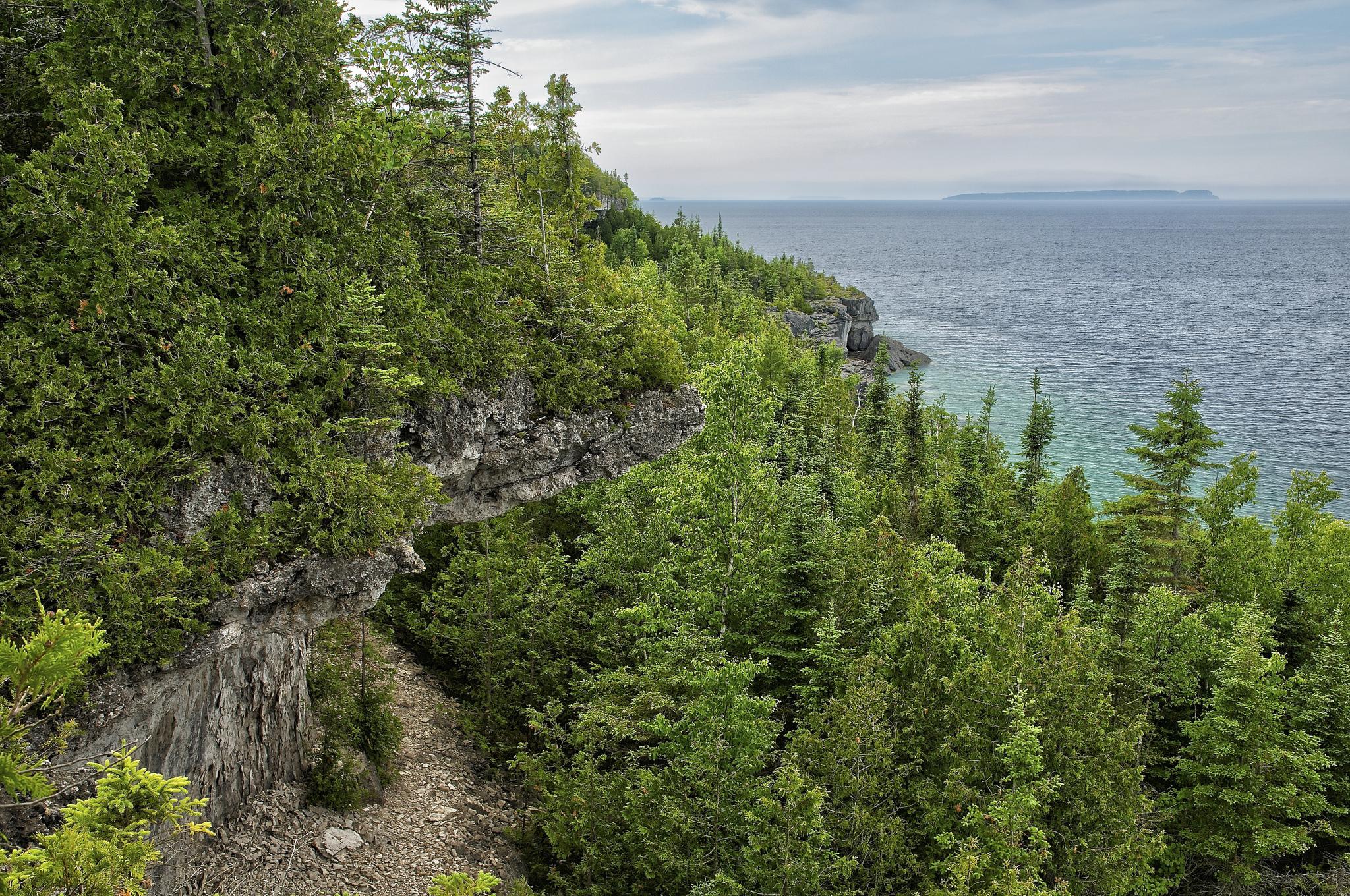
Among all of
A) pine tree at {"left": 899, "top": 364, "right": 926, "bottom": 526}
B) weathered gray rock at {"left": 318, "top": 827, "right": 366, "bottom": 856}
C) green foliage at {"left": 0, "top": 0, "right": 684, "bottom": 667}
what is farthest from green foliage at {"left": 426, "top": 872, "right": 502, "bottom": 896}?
pine tree at {"left": 899, "top": 364, "right": 926, "bottom": 526}

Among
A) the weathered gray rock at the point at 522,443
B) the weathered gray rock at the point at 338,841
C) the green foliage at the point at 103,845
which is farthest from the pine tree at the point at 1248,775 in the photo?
the green foliage at the point at 103,845

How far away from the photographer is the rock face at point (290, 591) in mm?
11297

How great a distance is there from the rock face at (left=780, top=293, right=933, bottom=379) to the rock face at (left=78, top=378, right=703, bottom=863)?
213 ft

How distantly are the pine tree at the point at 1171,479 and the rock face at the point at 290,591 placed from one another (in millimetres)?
20319

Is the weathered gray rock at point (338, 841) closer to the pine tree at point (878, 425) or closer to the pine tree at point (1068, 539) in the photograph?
the pine tree at point (1068, 539)

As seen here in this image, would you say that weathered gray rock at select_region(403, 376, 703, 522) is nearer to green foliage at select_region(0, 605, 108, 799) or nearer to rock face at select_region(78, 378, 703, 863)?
rock face at select_region(78, 378, 703, 863)

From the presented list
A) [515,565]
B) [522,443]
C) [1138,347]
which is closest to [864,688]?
[522,443]

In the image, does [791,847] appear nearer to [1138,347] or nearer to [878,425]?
[878,425]

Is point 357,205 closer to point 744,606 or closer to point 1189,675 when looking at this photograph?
point 744,606

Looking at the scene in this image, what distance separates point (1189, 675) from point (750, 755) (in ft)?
44.4

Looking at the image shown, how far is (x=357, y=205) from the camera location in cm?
1424

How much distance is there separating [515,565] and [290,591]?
9811mm

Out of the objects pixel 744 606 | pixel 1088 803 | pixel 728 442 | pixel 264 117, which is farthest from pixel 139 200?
pixel 1088 803

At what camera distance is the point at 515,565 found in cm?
2180
